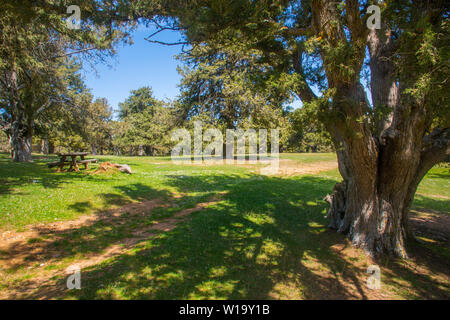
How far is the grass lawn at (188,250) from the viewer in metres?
3.81

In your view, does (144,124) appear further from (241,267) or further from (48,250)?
(241,267)

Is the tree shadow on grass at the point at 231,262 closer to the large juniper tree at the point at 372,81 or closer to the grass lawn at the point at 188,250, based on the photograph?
the grass lawn at the point at 188,250

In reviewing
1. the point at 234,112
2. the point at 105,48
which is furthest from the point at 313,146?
the point at 105,48

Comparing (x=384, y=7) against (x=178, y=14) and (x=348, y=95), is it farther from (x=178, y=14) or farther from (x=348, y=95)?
(x=178, y=14)

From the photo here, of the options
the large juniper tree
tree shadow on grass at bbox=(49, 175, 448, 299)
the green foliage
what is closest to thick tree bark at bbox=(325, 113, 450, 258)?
the large juniper tree

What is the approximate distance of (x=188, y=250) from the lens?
16.5ft

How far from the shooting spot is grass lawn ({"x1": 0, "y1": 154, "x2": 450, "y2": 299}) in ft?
12.5

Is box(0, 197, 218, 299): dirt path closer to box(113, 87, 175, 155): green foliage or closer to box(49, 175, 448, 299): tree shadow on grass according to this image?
box(49, 175, 448, 299): tree shadow on grass

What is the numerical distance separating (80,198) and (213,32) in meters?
7.42

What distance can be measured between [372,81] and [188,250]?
5911mm

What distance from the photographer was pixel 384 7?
409cm

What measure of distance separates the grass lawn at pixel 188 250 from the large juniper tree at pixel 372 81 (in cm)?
112
